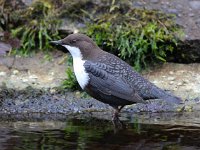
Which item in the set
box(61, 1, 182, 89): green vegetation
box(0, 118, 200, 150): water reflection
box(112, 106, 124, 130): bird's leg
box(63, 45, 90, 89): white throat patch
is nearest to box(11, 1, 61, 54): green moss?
box(61, 1, 182, 89): green vegetation

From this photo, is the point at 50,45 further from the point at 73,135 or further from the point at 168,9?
the point at 73,135

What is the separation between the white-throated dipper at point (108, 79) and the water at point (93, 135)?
0.25 m

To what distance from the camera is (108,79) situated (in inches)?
259

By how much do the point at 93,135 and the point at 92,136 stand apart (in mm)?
52

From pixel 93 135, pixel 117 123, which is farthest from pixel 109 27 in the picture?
pixel 93 135

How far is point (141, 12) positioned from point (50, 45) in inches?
47.7

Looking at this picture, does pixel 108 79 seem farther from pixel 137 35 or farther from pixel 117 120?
pixel 137 35

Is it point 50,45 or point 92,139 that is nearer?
point 92,139

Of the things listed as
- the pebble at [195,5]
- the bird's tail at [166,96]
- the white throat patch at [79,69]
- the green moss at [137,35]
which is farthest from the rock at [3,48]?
the pebble at [195,5]

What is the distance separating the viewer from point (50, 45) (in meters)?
8.38

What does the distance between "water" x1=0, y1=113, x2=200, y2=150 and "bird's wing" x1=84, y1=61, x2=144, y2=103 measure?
29cm

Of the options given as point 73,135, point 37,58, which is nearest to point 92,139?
point 73,135

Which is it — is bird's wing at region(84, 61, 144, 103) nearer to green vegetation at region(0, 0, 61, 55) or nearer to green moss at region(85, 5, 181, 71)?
green moss at region(85, 5, 181, 71)

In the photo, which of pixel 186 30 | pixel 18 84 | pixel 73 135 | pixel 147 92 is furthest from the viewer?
pixel 186 30
